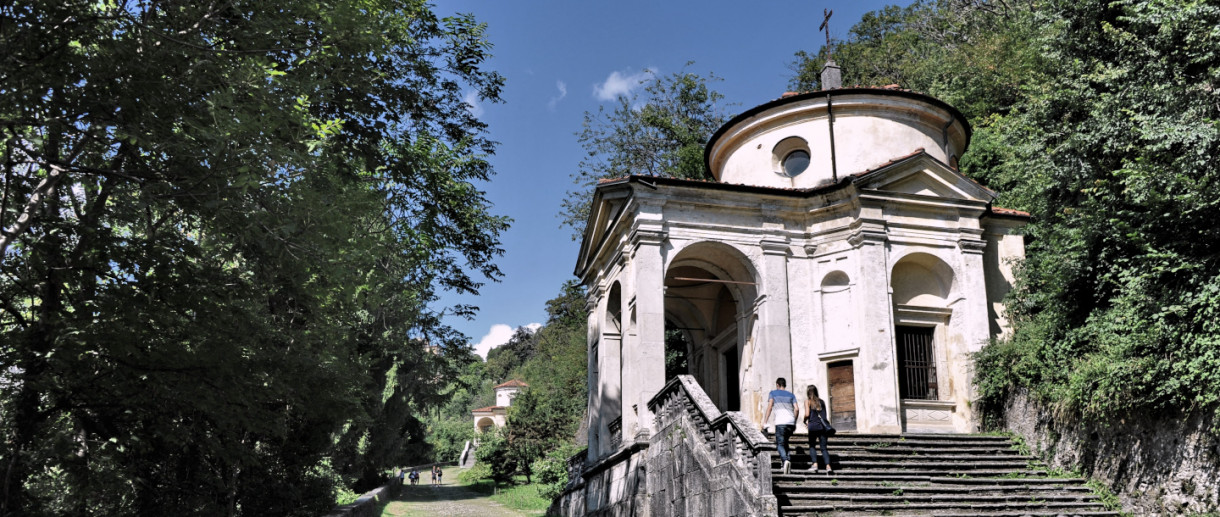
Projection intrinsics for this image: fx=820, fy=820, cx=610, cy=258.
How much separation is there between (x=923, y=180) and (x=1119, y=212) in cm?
516

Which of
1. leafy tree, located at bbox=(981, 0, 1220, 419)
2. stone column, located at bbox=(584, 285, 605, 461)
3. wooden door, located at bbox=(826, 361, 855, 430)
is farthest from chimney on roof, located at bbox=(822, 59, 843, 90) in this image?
stone column, located at bbox=(584, 285, 605, 461)

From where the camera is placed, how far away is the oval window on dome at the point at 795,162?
18.2m

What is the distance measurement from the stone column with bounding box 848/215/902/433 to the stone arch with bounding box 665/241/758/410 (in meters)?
2.81

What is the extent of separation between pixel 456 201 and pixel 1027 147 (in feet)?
36.3

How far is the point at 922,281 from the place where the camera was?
17.0 meters

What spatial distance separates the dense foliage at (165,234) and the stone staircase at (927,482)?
6.55 meters

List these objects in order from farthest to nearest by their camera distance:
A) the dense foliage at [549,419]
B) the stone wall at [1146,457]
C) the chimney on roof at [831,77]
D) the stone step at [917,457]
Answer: the dense foliage at [549,419]
the chimney on roof at [831,77]
the stone step at [917,457]
the stone wall at [1146,457]

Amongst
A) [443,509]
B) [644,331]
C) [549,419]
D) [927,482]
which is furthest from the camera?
[549,419]

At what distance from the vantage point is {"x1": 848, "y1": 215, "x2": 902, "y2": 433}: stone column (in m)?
15.1

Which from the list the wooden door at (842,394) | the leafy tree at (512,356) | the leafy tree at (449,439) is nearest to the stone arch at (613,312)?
the wooden door at (842,394)

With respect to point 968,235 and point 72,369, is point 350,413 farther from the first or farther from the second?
point 968,235

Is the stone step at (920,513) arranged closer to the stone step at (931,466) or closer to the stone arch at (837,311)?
the stone step at (931,466)

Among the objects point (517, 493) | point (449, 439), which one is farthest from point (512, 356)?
point (517, 493)

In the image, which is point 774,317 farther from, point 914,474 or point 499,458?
point 499,458
